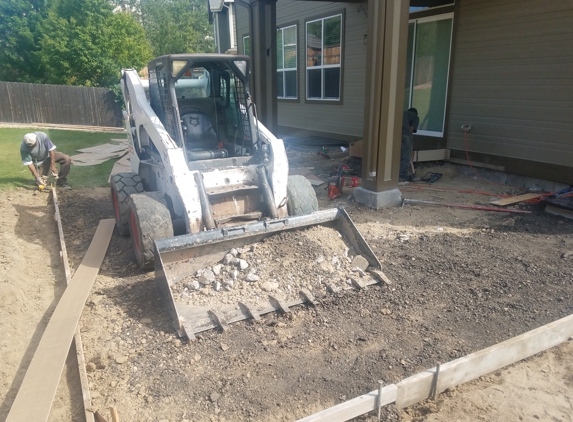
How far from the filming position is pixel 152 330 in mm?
4059

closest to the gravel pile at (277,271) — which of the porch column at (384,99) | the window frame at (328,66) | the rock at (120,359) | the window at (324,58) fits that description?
the rock at (120,359)

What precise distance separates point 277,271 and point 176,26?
49.6 metres

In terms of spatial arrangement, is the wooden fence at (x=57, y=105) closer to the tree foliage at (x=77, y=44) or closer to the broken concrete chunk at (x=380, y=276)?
the tree foliage at (x=77, y=44)

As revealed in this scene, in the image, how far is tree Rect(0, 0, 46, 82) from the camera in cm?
3158

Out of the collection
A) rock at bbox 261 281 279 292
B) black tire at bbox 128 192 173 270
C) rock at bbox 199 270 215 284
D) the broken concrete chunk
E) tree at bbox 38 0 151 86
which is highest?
tree at bbox 38 0 151 86

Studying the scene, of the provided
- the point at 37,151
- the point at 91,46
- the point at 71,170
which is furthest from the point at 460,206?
the point at 91,46

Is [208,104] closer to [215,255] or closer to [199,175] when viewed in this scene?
[199,175]

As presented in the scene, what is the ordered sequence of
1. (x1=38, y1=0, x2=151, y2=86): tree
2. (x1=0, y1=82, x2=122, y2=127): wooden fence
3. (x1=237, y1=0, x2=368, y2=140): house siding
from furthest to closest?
(x1=38, y1=0, x2=151, y2=86): tree → (x1=0, y1=82, x2=122, y2=127): wooden fence → (x1=237, y1=0, x2=368, y2=140): house siding

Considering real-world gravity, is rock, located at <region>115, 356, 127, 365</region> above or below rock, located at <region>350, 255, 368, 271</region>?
below

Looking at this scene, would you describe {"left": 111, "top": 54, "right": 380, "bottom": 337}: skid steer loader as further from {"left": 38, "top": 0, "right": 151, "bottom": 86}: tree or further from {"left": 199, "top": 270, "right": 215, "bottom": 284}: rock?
{"left": 38, "top": 0, "right": 151, "bottom": 86}: tree

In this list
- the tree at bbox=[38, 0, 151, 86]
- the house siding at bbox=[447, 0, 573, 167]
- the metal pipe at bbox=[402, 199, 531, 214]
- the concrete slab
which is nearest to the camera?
the metal pipe at bbox=[402, 199, 531, 214]

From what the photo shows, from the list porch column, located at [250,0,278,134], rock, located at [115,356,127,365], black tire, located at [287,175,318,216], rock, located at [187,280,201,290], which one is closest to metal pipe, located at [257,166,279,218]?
black tire, located at [287,175,318,216]

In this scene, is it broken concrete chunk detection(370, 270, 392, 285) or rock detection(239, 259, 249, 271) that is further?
broken concrete chunk detection(370, 270, 392, 285)

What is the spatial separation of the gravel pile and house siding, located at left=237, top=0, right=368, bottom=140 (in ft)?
26.0
